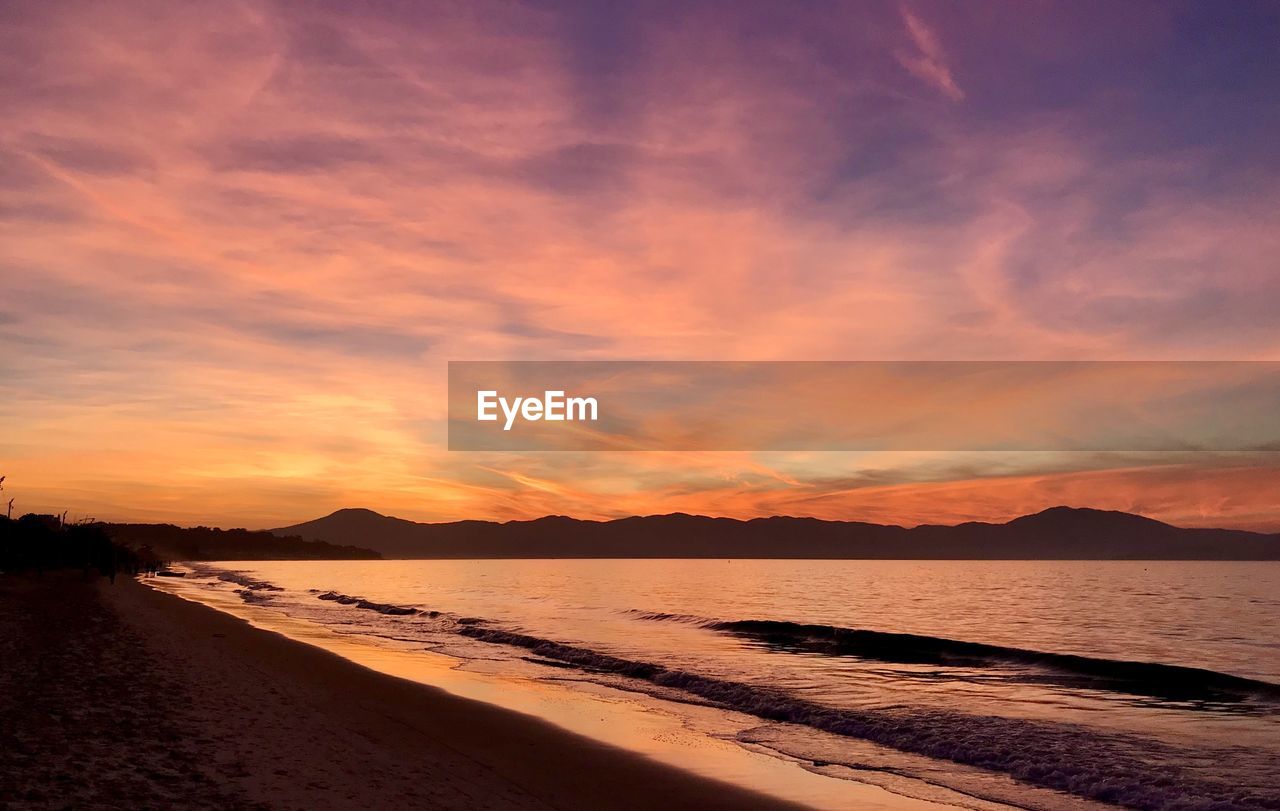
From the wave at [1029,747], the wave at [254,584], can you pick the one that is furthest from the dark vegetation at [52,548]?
the wave at [1029,747]

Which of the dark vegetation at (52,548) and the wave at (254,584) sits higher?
the dark vegetation at (52,548)

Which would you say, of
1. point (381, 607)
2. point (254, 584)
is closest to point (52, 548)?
point (254, 584)

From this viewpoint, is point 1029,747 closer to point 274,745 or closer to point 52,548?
point 274,745

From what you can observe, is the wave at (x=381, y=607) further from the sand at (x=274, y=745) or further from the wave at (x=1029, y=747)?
the wave at (x=1029, y=747)

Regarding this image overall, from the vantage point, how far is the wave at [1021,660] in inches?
1128

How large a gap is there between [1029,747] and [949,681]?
12.1m

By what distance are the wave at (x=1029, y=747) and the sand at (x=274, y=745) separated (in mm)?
6130

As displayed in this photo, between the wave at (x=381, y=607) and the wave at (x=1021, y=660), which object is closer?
the wave at (x=1021, y=660)

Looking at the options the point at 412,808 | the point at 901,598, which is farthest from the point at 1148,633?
the point at 412,808

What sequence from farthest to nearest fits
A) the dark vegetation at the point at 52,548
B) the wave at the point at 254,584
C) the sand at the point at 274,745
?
the wave at the point at 254,584
the dark vegetation at the point at 52,548
the sand at the point at 274,745

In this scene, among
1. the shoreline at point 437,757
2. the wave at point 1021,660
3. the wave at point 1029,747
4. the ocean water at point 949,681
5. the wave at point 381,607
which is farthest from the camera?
the wave at point 381,607

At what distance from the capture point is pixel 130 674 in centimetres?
2011

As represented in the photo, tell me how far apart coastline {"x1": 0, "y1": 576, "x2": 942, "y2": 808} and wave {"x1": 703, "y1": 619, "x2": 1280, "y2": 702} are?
821 inches

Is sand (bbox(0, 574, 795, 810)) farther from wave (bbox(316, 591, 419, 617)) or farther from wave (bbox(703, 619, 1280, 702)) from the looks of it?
wave (bbox(316, 591, 419, 617))
